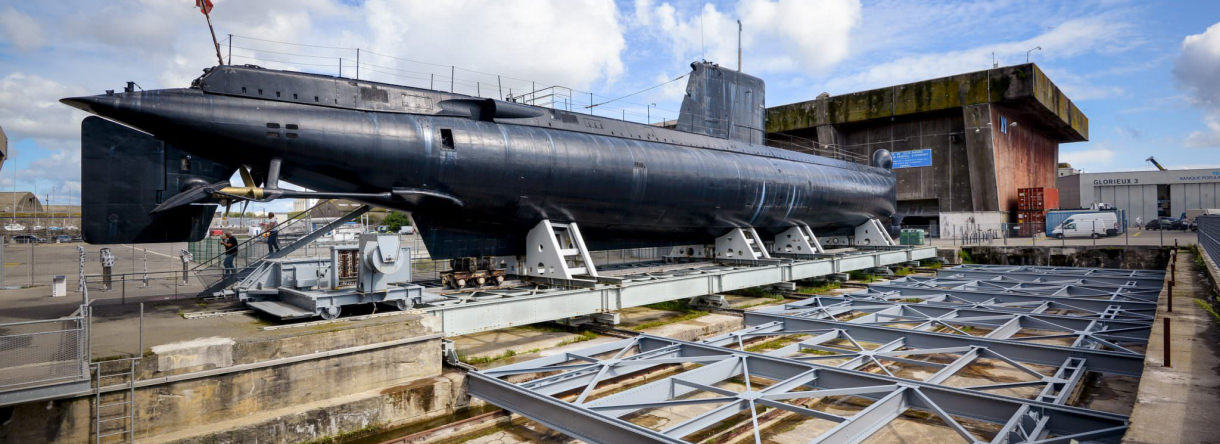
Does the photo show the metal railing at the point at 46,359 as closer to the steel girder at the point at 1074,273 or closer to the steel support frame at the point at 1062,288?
the steel support frame at the point at 1062,288

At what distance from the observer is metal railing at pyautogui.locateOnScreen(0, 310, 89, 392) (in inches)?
213

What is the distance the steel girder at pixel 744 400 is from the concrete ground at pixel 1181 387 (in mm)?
433

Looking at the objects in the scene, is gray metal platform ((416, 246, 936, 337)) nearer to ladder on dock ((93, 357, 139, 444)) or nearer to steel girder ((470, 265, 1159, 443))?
steel girder ((470, 265, 1159, 443))

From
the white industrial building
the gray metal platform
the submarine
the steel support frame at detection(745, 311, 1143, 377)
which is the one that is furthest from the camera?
the white industrial building

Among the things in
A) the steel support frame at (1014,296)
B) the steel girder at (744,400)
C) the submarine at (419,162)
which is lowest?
the steel girder at (744,400)

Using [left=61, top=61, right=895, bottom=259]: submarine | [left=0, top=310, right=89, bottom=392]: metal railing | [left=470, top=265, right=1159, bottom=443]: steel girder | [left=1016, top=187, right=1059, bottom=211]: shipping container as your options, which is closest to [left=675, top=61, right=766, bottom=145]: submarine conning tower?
[left=61, top=61, right=895, bottom=259]: submarine

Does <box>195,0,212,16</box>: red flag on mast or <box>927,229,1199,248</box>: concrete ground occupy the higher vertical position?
<box>195,0,212,16</box>: red flag on mast

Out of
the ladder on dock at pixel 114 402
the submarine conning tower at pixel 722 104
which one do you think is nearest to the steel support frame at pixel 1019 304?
the submarine conning tower at pixel 722 104

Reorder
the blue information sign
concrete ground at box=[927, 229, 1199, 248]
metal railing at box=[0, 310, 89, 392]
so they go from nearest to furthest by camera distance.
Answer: metal railing at box=[0, 310, 89, 392]
concrete ground at box=[927, 229, 1199, 248]
the blue information sign

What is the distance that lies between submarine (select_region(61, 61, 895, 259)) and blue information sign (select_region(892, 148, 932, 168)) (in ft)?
83.5

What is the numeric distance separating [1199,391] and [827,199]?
48.7 ft

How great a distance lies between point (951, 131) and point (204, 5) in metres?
38.1

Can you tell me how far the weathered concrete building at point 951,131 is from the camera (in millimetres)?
34594

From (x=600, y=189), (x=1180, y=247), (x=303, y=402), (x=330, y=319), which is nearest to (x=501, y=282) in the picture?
(x=600, y=189)
